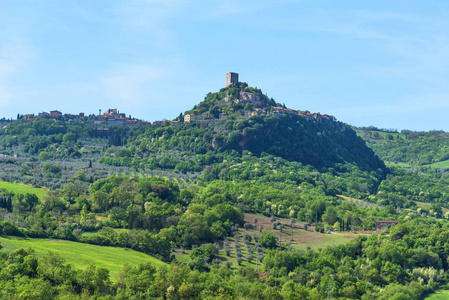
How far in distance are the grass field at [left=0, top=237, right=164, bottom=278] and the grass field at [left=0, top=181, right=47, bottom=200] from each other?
1167 inches

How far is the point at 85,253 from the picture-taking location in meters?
74.8

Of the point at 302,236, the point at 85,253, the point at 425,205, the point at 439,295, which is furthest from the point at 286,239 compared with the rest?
the point at 425,205

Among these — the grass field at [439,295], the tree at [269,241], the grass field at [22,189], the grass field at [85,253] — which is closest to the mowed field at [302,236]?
the tree at [269,241]

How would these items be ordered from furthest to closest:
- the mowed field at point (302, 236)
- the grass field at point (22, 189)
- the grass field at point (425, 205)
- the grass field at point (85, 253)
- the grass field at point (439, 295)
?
the grass field at point (425, 205) < the grass field at point (22, 189) < the mowed field at point (302, 236) < the grass field at point (439, 295) < the grass field at point (85, 253)

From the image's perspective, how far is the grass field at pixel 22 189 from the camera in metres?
108

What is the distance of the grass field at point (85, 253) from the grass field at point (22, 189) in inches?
1167

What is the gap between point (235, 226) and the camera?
102688mm

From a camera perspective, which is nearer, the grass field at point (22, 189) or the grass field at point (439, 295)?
the grass field at point (439, 295)

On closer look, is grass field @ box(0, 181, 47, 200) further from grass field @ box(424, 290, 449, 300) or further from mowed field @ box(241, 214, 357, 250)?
grass field @ box(424, 290, 449, 300)

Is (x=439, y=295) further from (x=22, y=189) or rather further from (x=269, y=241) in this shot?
(x=22, y=189)

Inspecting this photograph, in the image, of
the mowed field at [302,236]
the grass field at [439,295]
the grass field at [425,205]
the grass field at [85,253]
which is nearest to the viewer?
the grass field at [85,253]

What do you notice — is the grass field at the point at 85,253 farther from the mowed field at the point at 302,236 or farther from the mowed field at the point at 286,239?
the mowed field at the point at 302,236

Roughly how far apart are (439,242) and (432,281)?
12987 millimetres

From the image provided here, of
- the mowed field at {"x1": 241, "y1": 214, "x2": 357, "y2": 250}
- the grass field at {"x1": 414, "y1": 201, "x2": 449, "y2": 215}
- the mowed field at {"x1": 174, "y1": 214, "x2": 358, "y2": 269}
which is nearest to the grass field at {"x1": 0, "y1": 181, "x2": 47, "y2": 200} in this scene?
the mowed field at {"x1": 174, "y1": 214, "x2": 358, "y2": 269}
